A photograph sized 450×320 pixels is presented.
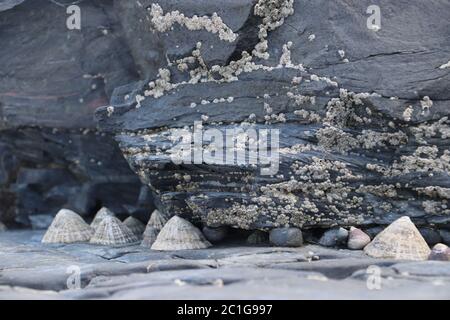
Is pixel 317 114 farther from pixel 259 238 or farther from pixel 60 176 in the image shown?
pixel 60 176

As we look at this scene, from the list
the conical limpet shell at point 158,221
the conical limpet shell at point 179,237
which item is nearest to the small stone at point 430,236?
the conical limpet shell at point 179,237

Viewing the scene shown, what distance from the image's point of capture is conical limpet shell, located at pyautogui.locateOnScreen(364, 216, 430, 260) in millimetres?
4621

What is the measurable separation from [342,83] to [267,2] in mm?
969

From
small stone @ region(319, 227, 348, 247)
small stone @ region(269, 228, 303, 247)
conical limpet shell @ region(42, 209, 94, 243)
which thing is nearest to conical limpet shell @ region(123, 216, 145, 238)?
conical limpet shell @ region(42, 209, 94, 243)

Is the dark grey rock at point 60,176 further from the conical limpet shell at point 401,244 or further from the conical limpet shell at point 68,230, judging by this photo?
the conical limpet shell at point 401,244

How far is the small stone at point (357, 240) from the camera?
4.95 metres

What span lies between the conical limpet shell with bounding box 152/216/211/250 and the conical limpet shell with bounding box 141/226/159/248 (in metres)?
0.30

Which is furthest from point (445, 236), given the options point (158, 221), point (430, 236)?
point (158, 221)

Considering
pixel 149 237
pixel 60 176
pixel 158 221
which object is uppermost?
pixel 60 176

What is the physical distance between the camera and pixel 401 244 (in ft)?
15.2

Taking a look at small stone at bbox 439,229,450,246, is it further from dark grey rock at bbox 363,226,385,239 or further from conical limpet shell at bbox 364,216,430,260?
dark grey rock at bbox 363,226,385,239

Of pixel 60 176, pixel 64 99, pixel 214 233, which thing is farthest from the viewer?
pixel 60 176

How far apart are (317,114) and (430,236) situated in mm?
1363
